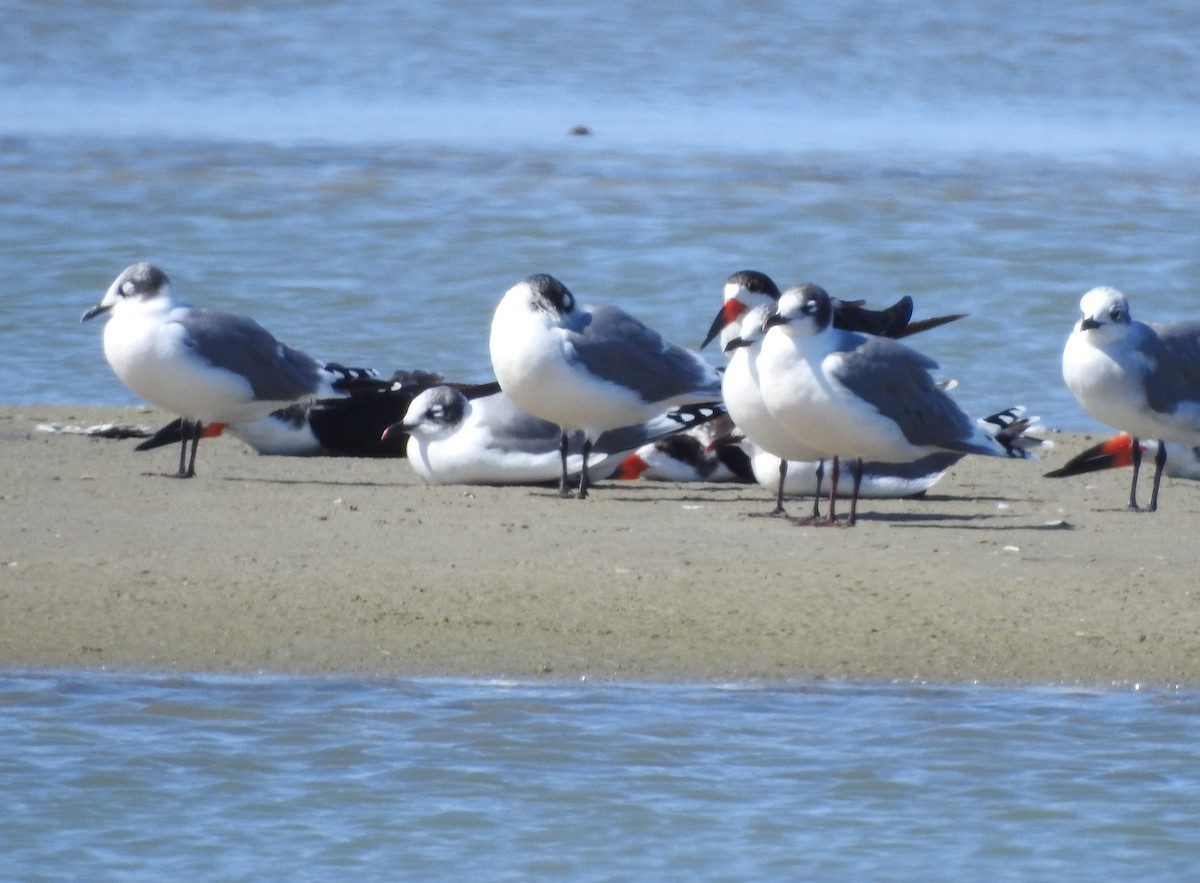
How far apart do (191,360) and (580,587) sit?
8.57 feet

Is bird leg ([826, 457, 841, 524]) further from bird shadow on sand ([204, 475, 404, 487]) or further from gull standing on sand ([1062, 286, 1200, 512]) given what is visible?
bird shadow on sand ([204, 475, 404, 487])

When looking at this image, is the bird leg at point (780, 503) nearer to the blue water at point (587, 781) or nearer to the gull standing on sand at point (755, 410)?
the gull standing on sand at point (755, 410)

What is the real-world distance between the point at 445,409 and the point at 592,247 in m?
6.96

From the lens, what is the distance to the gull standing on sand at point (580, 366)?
8031mm

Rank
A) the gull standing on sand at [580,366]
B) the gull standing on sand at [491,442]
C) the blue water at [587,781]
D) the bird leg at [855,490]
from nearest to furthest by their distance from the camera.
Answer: the blue water at [587,781]
the bird leg at [855,490]
the gull standing on sand at [580,366]
the gull standing on sand at [491,442]

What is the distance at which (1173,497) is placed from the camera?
27.2ft

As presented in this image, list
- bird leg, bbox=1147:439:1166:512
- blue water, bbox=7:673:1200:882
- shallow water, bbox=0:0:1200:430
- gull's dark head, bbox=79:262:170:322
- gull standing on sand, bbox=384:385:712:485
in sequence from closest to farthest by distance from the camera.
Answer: blue water, bbox=7:673:1200:882 < bird leg, bbox=1147:439:1166:512 < gull standing on sand, bbox=384:385:712:485 < gull's dark head, bbox=79:262:170:322 < shallow water, bbox=0:0:1200:430

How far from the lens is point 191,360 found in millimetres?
8391

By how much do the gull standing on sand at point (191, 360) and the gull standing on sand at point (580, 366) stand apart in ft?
3.23

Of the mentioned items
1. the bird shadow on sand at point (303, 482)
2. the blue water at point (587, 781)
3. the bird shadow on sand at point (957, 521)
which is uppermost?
the bird shadow on sand at point (957, 521)

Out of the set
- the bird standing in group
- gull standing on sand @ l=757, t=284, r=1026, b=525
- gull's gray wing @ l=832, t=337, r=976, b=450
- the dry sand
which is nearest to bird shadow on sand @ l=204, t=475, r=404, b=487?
the dry sand

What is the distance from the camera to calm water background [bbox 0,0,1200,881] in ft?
16.0

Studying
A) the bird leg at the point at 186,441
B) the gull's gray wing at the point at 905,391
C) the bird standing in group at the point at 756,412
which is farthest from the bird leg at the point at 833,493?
the bird leg at the point at 186,441

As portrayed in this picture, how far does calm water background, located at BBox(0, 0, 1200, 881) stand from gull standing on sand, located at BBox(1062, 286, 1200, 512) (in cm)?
242
